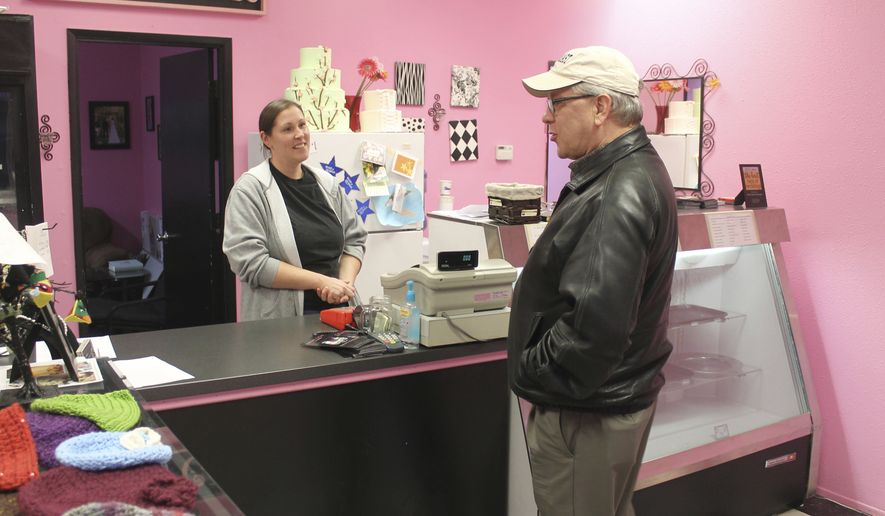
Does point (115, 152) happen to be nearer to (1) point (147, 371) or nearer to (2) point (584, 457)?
(1) point (147, 371)

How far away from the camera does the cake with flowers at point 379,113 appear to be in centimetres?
493

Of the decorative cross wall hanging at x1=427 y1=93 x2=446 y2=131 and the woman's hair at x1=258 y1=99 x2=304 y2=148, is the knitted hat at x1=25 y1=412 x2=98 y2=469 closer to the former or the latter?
the woman's hair at x1=258 y1=99 x2=304 y2=148

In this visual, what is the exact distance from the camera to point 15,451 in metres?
1.54

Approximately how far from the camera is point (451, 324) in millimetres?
2809

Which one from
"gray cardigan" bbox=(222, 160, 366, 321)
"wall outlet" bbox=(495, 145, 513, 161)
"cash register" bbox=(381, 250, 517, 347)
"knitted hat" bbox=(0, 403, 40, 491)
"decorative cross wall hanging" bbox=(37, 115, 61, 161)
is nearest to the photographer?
"knitted hat" bbox=(0, 403, 40, 491)

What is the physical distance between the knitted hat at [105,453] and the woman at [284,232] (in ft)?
5.30

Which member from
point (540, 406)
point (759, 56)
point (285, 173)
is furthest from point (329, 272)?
point (759, 56)

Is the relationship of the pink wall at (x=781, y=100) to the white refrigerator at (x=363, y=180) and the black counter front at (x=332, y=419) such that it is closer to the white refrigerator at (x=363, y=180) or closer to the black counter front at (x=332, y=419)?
the white refrigerator at (x=363, y=180)

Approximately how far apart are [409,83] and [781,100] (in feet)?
8.46

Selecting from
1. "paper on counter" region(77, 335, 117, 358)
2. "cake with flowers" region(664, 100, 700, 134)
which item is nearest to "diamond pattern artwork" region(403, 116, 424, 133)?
"cake with flowers" region(664, 100, 700, 134)

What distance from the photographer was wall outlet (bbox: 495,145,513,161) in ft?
20.2

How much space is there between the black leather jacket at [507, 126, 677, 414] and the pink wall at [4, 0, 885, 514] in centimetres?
201

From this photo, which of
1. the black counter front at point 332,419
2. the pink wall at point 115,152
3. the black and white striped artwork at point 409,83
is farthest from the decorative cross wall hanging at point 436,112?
the pink wall at point 115,152

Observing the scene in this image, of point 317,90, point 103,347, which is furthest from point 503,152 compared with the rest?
point 103,347
